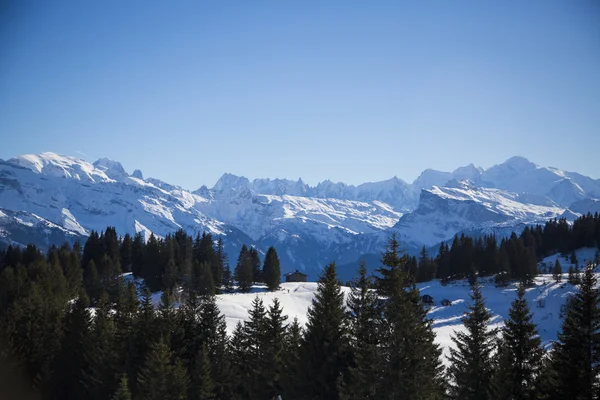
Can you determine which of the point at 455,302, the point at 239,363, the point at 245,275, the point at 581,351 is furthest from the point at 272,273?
the point at 581,351

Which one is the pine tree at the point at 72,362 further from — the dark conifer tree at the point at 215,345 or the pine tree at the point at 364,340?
the pine tree at the point at 364,340

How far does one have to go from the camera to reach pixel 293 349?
103 feet

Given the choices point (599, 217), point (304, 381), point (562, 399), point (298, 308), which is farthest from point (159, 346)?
point (599, 217)

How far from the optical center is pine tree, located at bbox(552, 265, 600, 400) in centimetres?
2223

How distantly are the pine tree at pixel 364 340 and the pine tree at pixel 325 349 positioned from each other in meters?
0.79

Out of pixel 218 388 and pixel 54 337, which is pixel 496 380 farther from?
pixel 54 337

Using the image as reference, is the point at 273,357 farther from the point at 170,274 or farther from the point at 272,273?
the point at 272,273

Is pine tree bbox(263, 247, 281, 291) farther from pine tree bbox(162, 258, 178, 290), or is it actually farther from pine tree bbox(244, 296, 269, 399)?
pine tree bbox(244, 296, 269, 399)

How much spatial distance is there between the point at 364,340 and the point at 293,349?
613 cm

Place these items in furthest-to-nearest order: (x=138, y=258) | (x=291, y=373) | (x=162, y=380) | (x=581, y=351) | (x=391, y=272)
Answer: (x=138, y=258) < (x=162, y=380) < (x=291, y=373) < (x=391, y=272) < (x=581, y=351)

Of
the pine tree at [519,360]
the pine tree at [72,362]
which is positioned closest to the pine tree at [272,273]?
the pine tree at [72,362]

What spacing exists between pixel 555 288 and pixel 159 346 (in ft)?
275

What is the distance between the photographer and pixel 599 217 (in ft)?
501

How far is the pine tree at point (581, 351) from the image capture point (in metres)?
22.2
